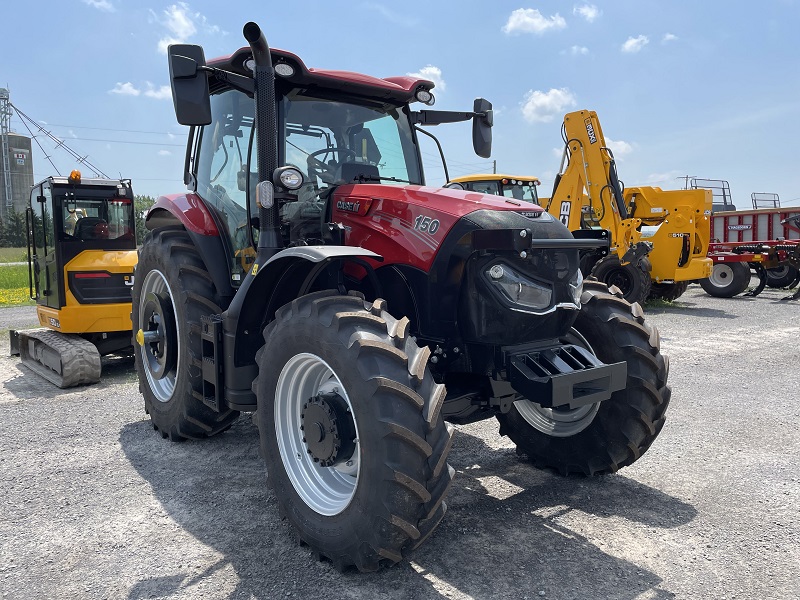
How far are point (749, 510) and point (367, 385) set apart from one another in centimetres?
249

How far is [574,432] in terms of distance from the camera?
13.4 ft

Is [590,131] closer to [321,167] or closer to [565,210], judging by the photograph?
[565,210]

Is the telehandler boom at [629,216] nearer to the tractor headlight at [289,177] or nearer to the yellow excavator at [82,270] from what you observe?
the yellow excavator at [82,270]

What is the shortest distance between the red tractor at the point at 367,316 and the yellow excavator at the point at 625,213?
27.7ft

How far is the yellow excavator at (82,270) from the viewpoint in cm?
731

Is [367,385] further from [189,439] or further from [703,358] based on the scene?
[703,358]

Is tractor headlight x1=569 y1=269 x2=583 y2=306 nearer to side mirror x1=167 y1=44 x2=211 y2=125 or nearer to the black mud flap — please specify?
the black mud flap

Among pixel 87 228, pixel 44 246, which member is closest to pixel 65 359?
pixel 87 228

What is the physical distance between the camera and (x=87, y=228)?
7.82m

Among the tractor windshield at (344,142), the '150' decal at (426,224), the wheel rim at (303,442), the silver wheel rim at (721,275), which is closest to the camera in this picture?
the wheel rim at (303,442)

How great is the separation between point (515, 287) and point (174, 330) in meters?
2.78

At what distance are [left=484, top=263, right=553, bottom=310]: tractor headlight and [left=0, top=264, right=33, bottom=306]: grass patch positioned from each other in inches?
677

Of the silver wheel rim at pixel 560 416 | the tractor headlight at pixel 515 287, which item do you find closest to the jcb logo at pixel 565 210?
the silver wheel rim at pixel 560 416

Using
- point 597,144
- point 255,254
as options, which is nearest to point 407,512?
point 255,254
